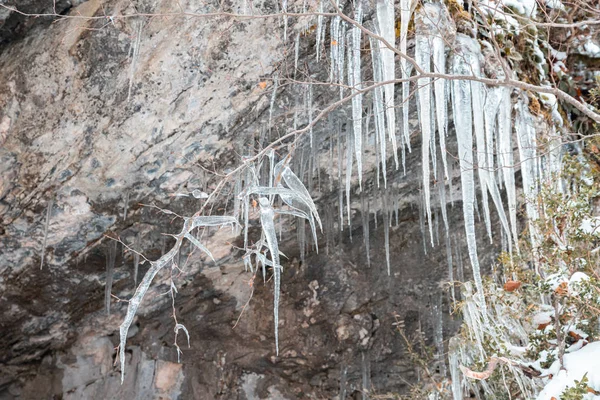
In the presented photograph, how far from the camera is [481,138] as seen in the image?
3572mm

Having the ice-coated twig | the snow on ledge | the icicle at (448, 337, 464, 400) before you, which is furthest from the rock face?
the snow on ledge

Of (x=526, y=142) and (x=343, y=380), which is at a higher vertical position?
(x=526, y=142)

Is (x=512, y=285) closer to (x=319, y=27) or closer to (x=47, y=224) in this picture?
(x=319, y=27)

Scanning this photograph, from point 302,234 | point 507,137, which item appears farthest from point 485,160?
point 302,234

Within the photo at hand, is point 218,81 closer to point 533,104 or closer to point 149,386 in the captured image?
point 533,104

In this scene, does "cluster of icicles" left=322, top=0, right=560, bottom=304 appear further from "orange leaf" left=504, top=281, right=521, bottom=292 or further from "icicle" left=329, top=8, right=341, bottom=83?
"orange leaf" left=504, top=281, right=521, bottom=292

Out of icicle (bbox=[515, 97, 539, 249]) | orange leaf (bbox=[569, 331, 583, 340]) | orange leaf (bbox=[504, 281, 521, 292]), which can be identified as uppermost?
icicle (bbox=[515, 97, 539, 249])

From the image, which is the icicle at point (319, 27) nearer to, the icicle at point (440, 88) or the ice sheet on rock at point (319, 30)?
the ice sheet on rock at point (319, 30)

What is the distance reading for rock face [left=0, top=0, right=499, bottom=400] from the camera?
3.91m

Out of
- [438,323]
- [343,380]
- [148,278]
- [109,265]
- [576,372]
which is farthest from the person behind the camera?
[343,380]

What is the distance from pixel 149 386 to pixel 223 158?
2.78 m

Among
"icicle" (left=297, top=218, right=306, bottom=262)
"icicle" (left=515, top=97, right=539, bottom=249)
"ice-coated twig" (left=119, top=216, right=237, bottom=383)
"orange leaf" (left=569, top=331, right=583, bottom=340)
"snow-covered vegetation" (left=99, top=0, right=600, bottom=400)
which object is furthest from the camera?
"icicle" (left=297, top=218, right=306, bottom=262)

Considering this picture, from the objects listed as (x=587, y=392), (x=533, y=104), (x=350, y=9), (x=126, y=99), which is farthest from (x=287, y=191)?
(x=533, y=104)

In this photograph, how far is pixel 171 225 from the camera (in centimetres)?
506
